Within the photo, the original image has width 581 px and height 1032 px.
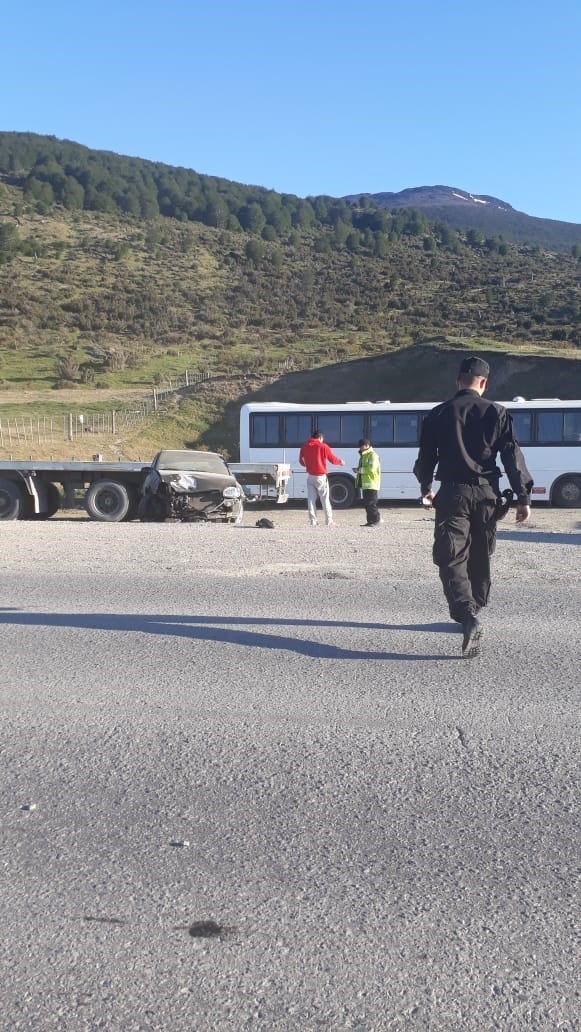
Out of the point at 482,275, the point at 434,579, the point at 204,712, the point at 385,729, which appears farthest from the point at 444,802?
the point at 482,275

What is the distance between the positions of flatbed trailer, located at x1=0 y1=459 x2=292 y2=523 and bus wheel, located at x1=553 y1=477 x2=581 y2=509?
40.0 feet

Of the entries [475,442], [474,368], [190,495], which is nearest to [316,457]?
[190,495]

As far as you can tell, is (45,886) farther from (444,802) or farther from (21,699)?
(21,699)

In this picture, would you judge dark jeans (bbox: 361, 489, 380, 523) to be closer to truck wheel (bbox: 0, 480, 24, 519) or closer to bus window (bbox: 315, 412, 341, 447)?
truck wheel (bbox: 0, 480, 24, 519)

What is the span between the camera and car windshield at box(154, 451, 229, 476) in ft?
58.2

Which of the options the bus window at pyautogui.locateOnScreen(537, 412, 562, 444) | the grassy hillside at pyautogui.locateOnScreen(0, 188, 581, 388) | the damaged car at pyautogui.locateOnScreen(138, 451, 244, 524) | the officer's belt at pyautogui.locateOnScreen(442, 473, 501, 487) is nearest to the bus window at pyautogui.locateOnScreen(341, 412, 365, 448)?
the bus window at pyautogui.locateOnScreen(537, 412, 562, 444)

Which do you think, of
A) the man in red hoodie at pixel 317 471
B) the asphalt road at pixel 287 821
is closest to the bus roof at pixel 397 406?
the man in red hoodie at pixel 317 471

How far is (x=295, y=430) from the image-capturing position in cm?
2761

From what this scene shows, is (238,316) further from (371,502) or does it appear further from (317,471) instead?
(371,502)

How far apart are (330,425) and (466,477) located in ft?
70.4

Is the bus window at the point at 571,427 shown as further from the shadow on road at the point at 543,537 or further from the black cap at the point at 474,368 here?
the black cap at the point at 474,368

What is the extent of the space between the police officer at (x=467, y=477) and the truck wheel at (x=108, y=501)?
43.5 ft

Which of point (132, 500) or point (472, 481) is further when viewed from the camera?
point (132, 500)

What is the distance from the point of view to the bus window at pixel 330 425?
2738cm
